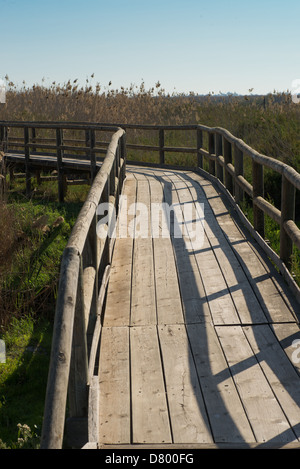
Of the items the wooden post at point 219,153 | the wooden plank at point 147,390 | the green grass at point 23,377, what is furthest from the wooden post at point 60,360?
the wooden post at point 219,153

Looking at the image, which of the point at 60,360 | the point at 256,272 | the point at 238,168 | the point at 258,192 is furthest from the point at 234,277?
the point at 60,360

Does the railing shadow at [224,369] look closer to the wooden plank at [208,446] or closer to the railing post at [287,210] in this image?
the wooden plank at [208,446]

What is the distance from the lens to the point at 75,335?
3.24 meters

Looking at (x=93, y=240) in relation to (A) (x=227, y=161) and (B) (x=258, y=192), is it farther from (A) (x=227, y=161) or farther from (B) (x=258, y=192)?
(A) (x=227, y=161)

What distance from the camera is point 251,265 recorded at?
614 cm

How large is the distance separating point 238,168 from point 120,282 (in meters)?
3.40

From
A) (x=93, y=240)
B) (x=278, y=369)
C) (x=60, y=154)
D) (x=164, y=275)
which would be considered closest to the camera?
(x=278, y=369)

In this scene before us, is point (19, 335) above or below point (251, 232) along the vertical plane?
below

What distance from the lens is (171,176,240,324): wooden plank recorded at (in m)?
4.92

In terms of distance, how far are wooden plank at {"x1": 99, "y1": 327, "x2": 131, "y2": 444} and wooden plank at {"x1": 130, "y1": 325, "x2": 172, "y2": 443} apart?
0.04 metres

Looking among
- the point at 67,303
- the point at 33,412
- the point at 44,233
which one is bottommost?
the point at 33,412
